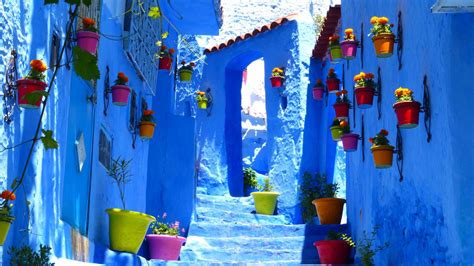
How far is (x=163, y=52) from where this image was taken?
1341cm

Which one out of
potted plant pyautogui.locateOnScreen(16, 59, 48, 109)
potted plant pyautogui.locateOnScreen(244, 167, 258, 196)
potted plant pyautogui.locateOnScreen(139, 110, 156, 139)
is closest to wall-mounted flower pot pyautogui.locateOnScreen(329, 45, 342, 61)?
potted plant pyautogui.locateOnScreen(139, 110, 156, 139)

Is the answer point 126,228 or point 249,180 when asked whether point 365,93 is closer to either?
point 126,228

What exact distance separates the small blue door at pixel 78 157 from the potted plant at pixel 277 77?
293 inches

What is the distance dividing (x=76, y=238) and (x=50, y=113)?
1.54 metres

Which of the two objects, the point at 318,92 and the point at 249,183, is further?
the point at 249,183

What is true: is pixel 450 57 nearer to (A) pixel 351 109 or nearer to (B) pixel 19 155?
(B) pixel 19 155

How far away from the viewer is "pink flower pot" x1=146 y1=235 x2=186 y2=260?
39.3 ft

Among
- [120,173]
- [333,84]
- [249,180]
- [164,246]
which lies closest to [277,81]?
[249,180]

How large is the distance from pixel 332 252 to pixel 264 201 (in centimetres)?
404

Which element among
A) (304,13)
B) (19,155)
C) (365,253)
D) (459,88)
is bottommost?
(365,253)

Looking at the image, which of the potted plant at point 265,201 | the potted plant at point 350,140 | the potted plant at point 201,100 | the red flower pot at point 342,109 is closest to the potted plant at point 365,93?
the potted plant at point 350,140

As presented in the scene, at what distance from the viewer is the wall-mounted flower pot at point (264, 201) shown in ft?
50.2

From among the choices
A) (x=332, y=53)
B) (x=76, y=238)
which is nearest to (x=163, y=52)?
(x=332, y=53)

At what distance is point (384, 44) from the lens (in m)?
8.89
